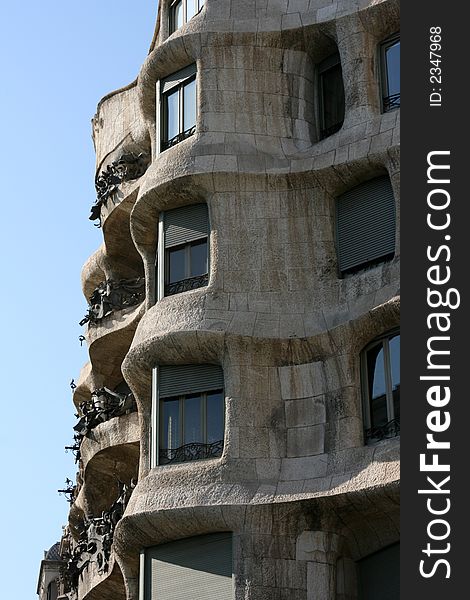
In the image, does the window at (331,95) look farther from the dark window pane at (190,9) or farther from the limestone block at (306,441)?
the limestone block at (306,441)

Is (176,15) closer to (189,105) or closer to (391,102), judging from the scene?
(189,105)

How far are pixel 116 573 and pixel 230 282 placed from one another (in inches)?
304

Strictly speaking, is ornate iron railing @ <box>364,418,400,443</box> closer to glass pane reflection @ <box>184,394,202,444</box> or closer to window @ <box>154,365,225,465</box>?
window @ <box>154,365,225,465</box>

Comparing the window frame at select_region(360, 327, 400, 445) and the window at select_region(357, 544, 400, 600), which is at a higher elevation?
the window frame at select_region(360, 327, 400, 445)

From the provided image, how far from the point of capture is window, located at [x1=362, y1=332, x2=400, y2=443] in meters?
25.8

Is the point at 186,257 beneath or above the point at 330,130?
beneath

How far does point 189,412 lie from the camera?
90.2 feet

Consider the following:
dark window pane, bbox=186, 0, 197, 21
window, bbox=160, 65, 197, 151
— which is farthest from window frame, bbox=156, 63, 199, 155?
dark window pane, bbox=186, 0, 197, 21

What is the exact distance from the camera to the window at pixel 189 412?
27000 mm

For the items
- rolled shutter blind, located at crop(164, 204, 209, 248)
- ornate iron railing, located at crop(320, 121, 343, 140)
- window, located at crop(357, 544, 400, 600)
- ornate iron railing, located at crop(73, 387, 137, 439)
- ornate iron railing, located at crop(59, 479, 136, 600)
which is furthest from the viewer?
ornate iron railing, located at crop(73, 387, 137, 439)

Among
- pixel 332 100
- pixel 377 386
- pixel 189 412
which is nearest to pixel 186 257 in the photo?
pixel 189 412

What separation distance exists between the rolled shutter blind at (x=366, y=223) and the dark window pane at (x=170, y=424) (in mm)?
4052

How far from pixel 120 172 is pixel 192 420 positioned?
34.5 ft

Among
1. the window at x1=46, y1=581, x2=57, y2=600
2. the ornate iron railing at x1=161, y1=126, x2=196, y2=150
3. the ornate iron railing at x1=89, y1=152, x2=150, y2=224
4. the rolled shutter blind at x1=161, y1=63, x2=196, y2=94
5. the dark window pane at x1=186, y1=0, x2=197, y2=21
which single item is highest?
the dark window pane at x1=186, y1=0, x2=197, y2=21
